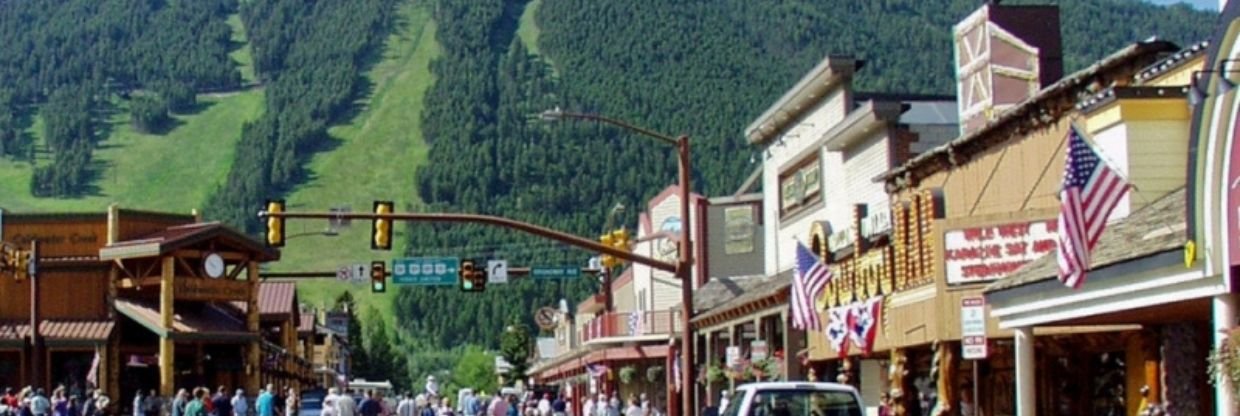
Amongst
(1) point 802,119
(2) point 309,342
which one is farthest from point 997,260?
(2) point 309,342

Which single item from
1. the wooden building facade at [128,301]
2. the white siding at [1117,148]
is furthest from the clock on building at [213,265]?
the white siding at [1117,148]

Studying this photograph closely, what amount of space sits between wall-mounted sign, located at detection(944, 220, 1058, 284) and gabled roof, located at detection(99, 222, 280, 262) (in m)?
32.9

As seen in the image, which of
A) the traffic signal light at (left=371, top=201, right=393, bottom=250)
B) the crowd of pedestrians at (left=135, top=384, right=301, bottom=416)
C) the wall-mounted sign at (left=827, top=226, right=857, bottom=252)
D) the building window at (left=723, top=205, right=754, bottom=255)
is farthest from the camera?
the building window at (left=723, top=205, right=754, bottom=255)

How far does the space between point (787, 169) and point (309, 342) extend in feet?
212

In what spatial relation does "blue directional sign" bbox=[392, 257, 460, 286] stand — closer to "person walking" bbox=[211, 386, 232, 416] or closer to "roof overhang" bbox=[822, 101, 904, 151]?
"person walking" bbox=[211, 386, 232, 416]

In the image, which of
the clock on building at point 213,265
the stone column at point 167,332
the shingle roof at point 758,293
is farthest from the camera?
the clock on building at point 213,265

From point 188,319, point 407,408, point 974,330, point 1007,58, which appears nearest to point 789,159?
point 407,408

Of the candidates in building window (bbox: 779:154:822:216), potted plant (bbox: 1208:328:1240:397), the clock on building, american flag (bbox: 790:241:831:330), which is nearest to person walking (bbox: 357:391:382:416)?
building window (bbox: 779:154:822:216)

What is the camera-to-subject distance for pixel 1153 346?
2544 cm

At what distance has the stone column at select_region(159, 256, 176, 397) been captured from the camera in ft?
196

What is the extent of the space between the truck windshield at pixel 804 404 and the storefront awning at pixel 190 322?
37775mm

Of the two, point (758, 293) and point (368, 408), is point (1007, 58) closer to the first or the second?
point (758, 293)

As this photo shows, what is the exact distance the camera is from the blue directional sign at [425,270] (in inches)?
2456

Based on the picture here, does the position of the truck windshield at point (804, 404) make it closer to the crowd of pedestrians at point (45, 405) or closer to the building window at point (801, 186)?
the building window at point (801, 186)
